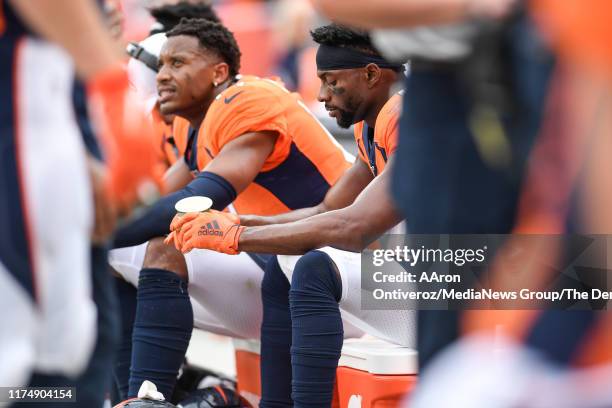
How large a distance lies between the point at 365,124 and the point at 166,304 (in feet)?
3.07

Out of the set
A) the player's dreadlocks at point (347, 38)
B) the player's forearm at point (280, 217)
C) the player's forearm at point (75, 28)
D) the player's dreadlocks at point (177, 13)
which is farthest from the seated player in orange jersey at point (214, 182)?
the player's forearm at point (75, 28)

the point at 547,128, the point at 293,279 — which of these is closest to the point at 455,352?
the point at 547,128

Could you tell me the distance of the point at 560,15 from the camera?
1.49m

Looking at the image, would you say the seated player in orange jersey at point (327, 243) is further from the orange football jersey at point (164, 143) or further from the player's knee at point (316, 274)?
the orange football jersey at point (164, 143)

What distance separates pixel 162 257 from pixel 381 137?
86 cm

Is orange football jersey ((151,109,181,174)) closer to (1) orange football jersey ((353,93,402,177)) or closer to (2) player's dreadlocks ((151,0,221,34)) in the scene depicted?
(2) player's dreadlocks ((151,0,221,34))

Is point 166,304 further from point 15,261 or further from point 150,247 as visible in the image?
point 15,261

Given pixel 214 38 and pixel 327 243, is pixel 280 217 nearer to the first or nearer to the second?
pixel 327 243

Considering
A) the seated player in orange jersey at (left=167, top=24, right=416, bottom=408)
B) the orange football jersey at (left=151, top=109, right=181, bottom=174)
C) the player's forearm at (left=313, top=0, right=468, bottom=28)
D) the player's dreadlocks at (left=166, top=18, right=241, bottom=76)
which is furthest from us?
the orange football jersey at (left=151, top=109, right=181, bottom=174)

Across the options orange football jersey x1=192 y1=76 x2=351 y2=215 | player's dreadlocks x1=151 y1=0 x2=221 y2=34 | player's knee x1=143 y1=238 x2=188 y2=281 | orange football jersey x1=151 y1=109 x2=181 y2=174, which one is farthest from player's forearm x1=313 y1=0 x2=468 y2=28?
player's dreadlocks x1=151 y1=0 x2=221 y2=34

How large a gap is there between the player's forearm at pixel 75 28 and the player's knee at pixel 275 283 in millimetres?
1934

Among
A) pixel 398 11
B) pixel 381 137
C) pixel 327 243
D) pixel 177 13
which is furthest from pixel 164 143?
pixel 398 11

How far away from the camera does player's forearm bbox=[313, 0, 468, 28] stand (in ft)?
5.42

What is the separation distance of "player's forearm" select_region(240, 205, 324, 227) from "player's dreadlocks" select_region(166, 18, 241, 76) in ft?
2.63
